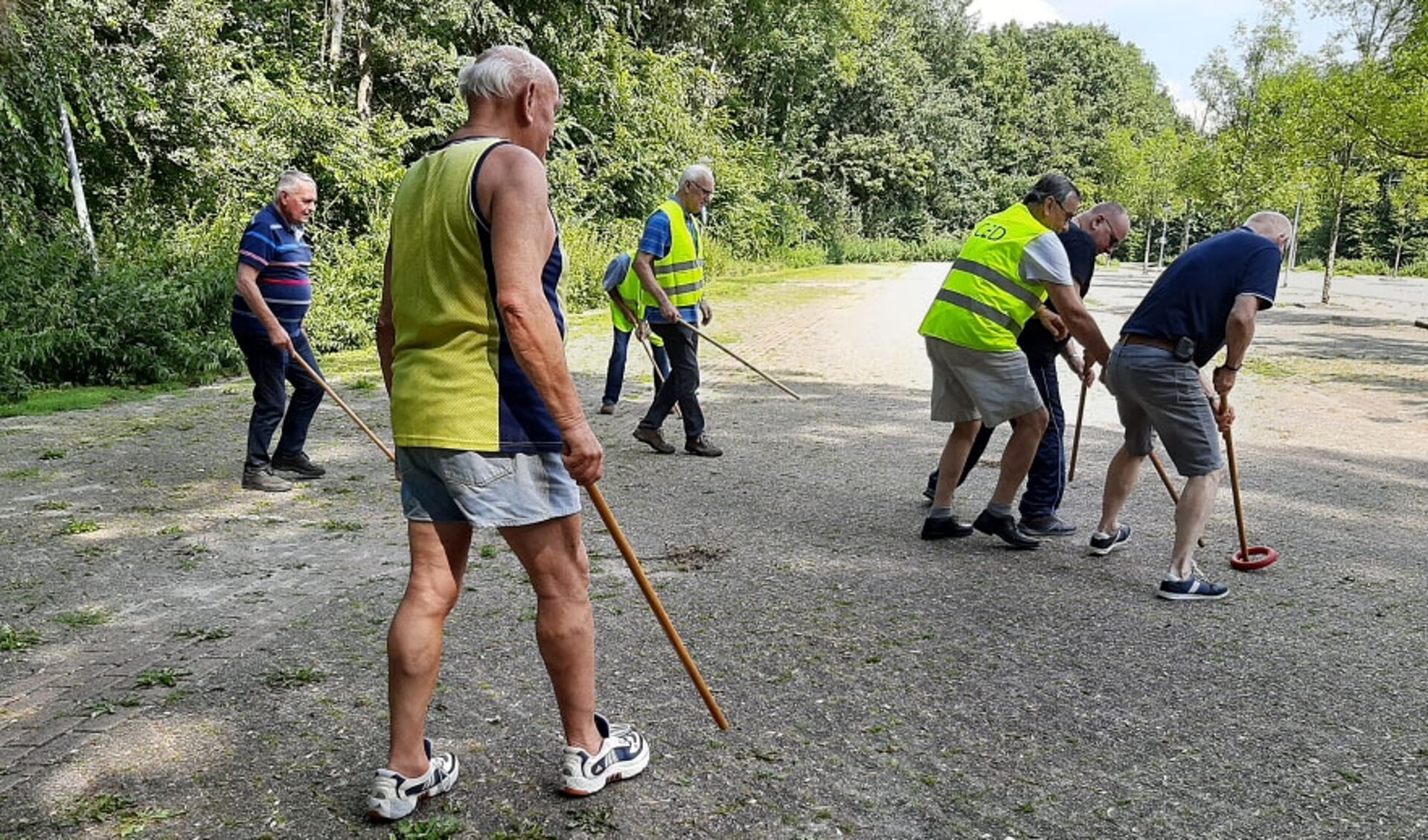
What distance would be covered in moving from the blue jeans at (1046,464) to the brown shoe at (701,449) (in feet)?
8.16

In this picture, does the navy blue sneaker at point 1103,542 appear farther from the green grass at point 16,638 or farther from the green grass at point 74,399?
the green grass at point 74,399

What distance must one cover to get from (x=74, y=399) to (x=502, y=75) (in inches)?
367

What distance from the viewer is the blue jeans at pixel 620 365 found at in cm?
960

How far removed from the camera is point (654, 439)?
8.34 meters

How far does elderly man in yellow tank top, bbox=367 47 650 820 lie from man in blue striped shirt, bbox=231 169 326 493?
13.1 ft

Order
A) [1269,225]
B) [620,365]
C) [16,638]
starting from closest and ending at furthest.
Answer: [16,638]
[1269,225]
[620,365]

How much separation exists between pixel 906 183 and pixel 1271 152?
3103cm

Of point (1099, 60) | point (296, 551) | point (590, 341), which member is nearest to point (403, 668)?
point (296, 551)

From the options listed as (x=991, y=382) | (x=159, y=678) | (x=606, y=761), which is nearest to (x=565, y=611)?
(x=606, y=761)

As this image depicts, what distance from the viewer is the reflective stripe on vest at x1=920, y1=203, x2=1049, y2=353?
5512 mm

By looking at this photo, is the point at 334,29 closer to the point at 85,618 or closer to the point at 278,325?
the point at 278,325

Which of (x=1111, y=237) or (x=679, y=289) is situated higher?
(x=1111, y=237)

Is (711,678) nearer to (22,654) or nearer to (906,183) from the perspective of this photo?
(22,654)

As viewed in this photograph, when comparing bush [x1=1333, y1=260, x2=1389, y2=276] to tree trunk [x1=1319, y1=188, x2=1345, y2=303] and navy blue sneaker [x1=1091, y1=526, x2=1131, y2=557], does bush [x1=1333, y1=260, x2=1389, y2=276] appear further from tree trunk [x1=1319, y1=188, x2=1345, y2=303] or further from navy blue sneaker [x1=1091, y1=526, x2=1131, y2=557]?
navy blue sneaker [x1=1091, y1=526, x2=1131, y2=557]
